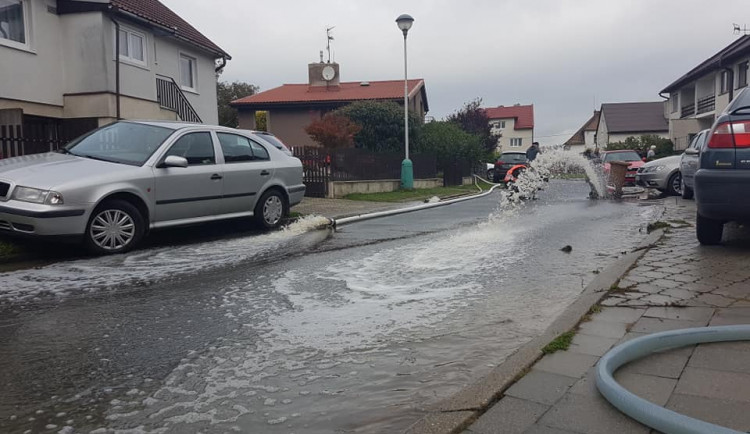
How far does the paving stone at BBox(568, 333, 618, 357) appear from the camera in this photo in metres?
3.51

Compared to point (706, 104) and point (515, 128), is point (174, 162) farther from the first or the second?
point (515, 128)

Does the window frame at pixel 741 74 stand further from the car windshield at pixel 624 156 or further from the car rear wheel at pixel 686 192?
the car rear wheel at pixel 686 192

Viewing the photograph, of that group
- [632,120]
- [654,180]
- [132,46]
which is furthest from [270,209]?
[632,120]

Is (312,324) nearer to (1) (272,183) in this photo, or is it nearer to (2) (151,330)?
(2) (151,330)

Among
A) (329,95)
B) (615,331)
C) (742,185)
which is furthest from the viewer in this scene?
(329,95)

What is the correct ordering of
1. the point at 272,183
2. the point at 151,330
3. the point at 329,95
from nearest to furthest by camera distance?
the point at 151,330, the point at 272,183, the point at 329,95

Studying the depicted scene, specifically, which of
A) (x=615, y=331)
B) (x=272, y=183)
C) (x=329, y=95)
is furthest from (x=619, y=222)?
(x=329, y=95)

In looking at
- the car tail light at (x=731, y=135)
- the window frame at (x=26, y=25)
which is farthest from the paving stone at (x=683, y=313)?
the window frame at (x=26, y=25)

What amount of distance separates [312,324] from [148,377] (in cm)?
134

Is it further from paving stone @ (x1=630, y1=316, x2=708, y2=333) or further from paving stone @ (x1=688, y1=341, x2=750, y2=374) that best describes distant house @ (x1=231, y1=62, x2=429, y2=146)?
paving stone @ (x1=688, y1=341, x2=750, y2=374)

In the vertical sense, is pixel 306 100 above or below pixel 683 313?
above

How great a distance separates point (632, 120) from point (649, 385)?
231ft

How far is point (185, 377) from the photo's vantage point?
3461 mm

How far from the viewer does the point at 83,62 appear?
16.1 meters
